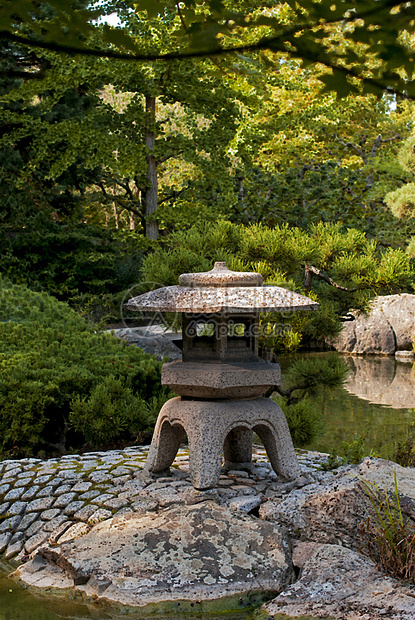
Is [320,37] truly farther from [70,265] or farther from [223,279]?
[70,265]

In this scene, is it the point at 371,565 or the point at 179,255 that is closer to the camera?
the point at 371,565

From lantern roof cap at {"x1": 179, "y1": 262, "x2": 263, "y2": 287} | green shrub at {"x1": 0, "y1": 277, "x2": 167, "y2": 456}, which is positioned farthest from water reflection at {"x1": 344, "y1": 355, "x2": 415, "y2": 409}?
lantern roof cap at {"x1": 179, "y1": 262, "x2": 263, "y2": 287}

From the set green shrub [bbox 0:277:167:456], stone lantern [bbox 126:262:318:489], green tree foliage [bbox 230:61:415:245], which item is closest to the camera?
stone lantern [bbox 126:262:318:489]

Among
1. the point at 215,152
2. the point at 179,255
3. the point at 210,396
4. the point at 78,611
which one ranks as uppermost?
the point at 215,152

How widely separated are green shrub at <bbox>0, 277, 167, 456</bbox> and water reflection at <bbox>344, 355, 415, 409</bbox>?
440 centimetres

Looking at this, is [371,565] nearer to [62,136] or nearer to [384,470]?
[384,470]

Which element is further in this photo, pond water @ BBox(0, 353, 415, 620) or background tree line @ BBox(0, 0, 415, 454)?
pond water @ BBox(0, 353, 415, 620)

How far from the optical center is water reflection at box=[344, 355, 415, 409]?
31.7 feet

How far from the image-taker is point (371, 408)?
8969mm

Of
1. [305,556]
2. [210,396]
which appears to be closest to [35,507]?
[210,396]

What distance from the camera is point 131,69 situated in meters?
13.9

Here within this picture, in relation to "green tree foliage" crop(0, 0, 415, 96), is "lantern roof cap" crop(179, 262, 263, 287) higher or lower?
lower

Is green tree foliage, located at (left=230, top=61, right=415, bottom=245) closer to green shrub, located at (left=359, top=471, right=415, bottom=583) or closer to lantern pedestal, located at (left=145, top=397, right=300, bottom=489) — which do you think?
lantern pedestal, located at (left=145, top=397, right=300, bottom=489)

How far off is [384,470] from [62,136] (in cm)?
1246
